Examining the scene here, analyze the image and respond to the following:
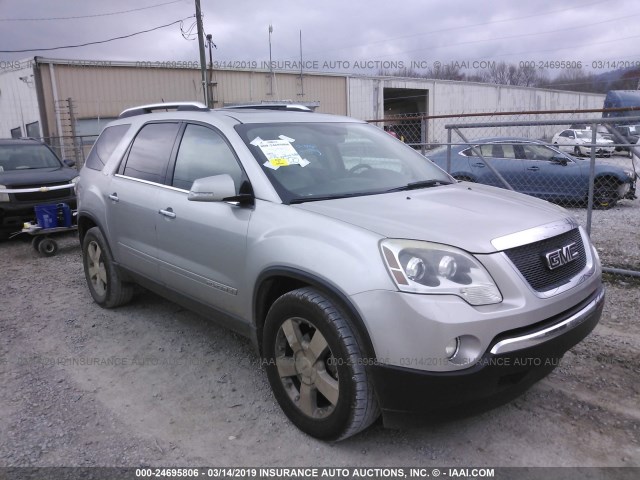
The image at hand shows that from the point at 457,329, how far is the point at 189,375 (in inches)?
85.9

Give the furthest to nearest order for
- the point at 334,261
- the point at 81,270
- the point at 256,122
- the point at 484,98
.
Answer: the point at 484,98 → the point at 81,270 → the point at 256,122 → the point at 334,261

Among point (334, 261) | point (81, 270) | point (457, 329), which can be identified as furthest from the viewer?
point (81, 270)

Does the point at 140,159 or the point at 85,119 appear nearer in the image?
the point at 140,159

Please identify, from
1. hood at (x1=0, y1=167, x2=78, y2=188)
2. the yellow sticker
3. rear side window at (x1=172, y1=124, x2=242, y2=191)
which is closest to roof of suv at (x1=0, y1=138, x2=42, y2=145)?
hood at (x1=0, y1=167, x2=78, y2=188)

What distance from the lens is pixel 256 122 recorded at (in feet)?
11.9

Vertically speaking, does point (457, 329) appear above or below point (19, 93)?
below

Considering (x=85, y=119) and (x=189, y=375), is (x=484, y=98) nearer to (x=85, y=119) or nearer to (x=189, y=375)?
(x=85, y=119)

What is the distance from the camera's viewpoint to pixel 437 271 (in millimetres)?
2453

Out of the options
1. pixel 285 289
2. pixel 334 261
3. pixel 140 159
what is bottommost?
pixel 285 289

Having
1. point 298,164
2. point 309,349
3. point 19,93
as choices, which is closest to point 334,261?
point 309,349

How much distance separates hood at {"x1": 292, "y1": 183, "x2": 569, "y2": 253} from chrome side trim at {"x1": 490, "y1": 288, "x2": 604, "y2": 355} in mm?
438

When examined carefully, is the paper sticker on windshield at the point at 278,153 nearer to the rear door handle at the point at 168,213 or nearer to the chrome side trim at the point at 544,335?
the rear door handle at the point at 168,213

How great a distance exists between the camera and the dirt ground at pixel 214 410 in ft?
9.21

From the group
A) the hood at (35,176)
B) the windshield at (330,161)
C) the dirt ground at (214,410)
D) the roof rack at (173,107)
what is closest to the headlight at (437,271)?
the windshield at (330,161)
